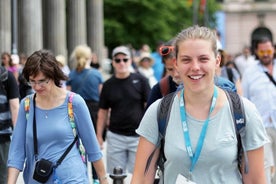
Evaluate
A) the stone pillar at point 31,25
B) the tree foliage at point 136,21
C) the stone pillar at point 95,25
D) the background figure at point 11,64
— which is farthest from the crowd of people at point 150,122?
the tree foliage at point 136,21

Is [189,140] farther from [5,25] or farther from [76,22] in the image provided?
[76,22]

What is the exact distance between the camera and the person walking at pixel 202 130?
363 cm

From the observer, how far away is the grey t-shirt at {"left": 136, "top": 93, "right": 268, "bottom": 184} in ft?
11.9

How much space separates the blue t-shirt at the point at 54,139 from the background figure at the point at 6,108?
172cm

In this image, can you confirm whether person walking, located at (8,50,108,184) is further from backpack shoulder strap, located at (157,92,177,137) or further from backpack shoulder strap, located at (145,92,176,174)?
backpack shoulder strap, located at (157,92,177,137)

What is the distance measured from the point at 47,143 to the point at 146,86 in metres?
3.53

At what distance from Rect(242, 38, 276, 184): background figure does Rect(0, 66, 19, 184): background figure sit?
2989 mm

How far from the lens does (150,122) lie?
12.5 feet

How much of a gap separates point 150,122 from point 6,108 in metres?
3.75

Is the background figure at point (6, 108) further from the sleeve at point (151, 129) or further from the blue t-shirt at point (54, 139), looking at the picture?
the sleeve at point (151, 129)

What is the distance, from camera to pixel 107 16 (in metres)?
53.0

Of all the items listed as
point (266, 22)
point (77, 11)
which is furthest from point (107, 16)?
point (266, 22)

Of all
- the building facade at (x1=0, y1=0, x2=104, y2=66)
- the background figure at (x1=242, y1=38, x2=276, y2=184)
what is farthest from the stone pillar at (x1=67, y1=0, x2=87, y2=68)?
the background figure at (x1=242, y1=38, x2=276, y2=184)

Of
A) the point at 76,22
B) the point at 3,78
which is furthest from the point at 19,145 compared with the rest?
the point at 76,22
